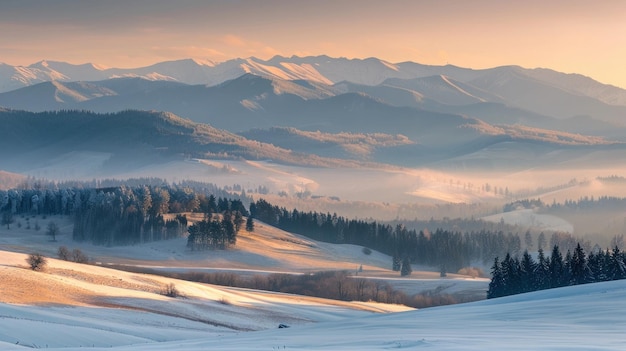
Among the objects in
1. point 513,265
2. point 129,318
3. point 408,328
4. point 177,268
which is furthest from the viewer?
point 177,268

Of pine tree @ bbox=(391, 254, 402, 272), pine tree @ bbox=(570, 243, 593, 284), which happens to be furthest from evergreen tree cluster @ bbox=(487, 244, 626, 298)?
pine tree @ bbox=(391, 254, 402, 272)

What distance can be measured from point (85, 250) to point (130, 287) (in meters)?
87.5

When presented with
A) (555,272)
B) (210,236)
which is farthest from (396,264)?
(555,272)

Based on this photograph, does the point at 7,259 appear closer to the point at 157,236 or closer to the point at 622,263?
the point at 622,263


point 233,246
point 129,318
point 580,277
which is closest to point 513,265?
point 580,277

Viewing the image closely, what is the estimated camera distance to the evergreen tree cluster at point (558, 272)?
A: 308ft

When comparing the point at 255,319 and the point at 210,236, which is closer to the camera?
the point at 255,319

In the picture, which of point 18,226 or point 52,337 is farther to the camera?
point 18,226

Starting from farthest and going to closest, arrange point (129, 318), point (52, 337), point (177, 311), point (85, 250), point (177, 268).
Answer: point (85, 250)
point (177, 268)
point (177, 311)
point (129, 318)
point (52, 337)

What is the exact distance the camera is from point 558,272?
100125 millimetres

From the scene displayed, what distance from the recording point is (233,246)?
18975cm

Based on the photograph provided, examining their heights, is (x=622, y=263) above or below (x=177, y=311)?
above

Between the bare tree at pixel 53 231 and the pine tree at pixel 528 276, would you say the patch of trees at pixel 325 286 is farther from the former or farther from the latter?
the bare tree at pixel 53 231

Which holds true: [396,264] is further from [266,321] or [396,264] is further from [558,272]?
[266,321]
